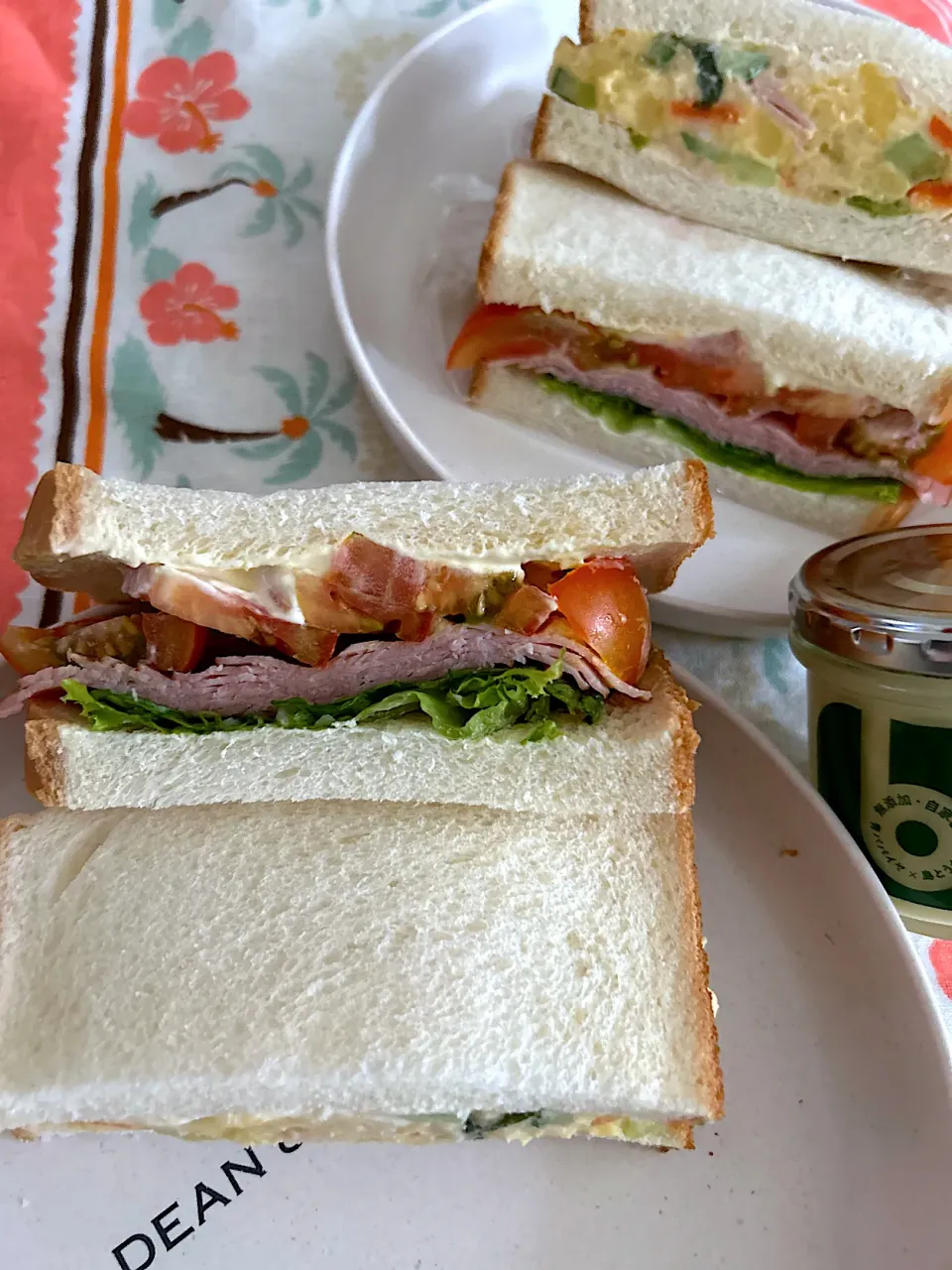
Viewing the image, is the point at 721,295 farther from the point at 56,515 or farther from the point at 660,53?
the point at 56,515

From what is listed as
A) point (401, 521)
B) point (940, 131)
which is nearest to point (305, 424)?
point (401, 521)

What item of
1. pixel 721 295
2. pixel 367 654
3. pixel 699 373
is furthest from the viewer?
pixel 699 373

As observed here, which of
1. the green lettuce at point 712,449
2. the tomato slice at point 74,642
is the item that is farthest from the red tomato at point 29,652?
the green lettuce at point 712,449

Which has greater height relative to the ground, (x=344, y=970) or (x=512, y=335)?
(x=512, y=335)

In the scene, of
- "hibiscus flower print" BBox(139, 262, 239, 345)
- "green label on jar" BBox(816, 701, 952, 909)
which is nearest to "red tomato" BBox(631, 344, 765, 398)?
"green label on jar" BBox(816, 701, 952, 909)

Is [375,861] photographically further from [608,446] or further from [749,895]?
[608,446]

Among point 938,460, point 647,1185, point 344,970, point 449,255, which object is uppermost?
point 449,255
